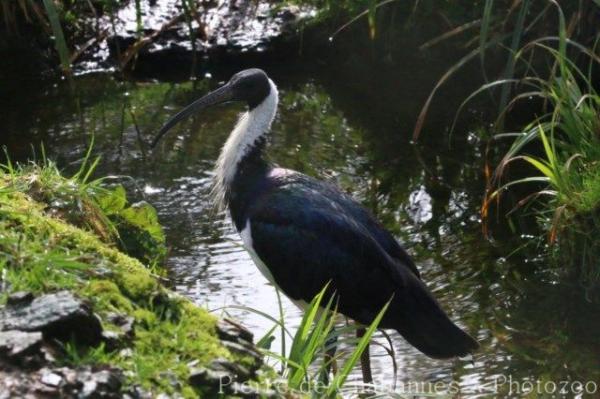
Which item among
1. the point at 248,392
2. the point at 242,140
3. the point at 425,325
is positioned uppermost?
the point at 242,140

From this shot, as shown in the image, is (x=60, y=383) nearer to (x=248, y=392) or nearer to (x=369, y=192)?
(x=248, y=392)

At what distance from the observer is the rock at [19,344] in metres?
3.13

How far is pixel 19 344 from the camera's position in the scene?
3.16 m

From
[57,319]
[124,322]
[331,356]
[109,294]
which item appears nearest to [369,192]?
[331,356]

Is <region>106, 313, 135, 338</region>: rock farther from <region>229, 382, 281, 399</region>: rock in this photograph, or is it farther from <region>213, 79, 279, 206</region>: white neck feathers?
<region>213, 79, 279, 206</region>: white neck feathers

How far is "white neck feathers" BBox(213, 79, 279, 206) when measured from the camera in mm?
5676

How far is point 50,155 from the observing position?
7.61 m

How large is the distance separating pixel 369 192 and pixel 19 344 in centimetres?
413

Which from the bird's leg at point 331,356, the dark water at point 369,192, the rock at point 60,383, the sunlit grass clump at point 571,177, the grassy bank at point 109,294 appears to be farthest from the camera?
the sunlit grass clump at point 571,177

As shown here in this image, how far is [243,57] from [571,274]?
15.4 ft

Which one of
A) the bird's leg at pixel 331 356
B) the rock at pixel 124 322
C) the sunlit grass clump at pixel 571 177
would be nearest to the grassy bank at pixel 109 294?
the rock at pixel 124 322

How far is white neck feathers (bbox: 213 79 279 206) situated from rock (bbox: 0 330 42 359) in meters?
2.48

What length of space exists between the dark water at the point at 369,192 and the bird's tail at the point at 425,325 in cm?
16

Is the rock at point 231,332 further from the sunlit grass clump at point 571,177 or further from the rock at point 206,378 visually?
the sunlit grass clump at point 571,177
